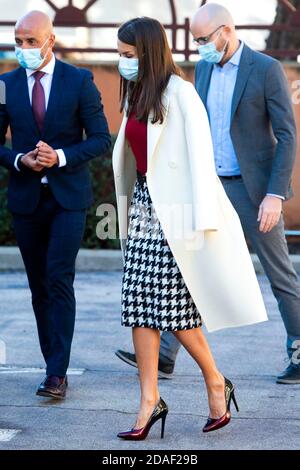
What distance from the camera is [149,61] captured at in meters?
5.28

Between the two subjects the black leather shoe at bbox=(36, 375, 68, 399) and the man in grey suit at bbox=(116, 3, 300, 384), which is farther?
the man in grey suit at bbox=(116, 3, 300, 384)

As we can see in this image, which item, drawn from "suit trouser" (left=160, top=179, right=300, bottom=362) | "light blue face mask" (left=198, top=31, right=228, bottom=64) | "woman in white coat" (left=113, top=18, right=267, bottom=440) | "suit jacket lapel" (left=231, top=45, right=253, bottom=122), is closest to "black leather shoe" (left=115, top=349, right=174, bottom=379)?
"suit trouser" (left=160, top=179, right=300, bottom=362)

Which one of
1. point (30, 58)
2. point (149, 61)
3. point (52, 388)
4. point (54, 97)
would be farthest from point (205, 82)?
point (52, 388)

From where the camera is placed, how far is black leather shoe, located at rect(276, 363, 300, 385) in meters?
6.36

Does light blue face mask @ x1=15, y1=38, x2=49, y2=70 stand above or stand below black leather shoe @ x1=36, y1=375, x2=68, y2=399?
above

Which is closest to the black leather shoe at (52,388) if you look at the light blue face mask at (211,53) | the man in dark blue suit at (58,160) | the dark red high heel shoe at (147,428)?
the man in dark blue suit at (58,160)

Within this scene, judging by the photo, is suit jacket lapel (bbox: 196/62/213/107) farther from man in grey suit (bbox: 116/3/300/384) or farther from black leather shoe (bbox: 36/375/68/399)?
black leather shoe (bbox: 36/375/68/399)

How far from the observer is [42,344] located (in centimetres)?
633

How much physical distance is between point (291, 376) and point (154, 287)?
54.0 inches

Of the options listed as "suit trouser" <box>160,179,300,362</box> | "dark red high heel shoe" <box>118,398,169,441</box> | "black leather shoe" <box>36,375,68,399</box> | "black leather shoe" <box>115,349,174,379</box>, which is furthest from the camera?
"black leather shoe" <box>115,349,174,379</box>

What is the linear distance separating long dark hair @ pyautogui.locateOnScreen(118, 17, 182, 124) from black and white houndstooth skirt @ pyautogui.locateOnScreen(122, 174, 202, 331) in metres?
0.41

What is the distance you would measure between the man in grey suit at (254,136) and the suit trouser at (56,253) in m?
0.83

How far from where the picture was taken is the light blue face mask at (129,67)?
17.3 ft

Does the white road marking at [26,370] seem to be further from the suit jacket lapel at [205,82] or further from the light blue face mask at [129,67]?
the light blue face mask at [129,67]
